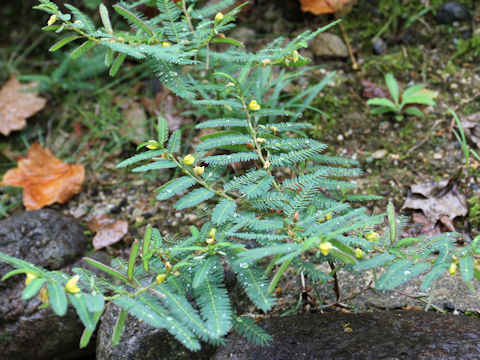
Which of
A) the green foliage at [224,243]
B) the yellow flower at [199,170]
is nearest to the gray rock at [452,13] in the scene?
the green foliage at [224,243]

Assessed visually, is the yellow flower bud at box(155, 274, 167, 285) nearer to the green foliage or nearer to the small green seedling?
the green foliage

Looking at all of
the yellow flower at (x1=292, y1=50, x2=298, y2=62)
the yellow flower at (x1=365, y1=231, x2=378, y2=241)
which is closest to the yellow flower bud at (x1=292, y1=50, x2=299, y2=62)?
the yellow flower at (x1=292, y1=50, x2=298, y2=62)

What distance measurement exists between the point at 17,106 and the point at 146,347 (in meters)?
2.31

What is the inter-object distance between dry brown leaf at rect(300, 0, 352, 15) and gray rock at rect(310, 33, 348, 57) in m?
0.16

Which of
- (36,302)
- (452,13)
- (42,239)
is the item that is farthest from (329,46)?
(36,302)

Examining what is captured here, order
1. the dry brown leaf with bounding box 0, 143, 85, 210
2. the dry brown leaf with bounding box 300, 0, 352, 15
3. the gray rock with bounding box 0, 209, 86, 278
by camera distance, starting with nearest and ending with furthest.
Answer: the gray rock with bounding box 0, 209, 86, 278 → the dry brown leaf with bounding box 0, 143, 85, 210 → the dry brown leaf with bounding box 300, 0, 352, 15

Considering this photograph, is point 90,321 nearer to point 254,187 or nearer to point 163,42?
point 254,187

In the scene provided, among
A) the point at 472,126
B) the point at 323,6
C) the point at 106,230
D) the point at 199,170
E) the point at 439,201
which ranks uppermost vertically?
the point at 323,6

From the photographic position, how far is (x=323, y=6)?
10.6 feet

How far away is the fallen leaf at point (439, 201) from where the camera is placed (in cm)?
247

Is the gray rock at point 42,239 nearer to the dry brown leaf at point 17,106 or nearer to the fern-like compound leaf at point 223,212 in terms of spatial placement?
the dry brown leaf at point 17,106

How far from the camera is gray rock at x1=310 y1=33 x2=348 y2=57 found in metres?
3.23

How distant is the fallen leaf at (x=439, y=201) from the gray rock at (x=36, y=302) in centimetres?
197

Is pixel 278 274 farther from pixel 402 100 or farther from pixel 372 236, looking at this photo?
pixel 402 100
